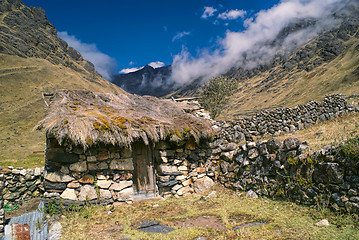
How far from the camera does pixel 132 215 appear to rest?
5902mm

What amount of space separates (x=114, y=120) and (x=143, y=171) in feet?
7.30

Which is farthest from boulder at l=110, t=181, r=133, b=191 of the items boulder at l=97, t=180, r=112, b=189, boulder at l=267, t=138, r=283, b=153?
boulder at l=267, t=138, r=283, b=153

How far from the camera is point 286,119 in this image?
1388 centimetres

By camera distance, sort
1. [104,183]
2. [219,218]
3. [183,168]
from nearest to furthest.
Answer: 1. [219,218]
2. [104,183]
3. [183,168]

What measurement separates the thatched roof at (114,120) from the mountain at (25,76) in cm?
207

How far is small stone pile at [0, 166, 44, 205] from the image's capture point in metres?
8.79

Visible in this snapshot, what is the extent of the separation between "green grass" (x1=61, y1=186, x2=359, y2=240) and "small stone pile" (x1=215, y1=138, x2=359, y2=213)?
1.10ft

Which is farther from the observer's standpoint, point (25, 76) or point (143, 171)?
point (25, 76)

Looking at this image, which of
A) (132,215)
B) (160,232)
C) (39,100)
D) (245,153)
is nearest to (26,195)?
(132,215)

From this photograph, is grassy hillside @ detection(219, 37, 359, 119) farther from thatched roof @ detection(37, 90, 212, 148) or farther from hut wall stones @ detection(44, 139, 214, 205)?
hut wall stones @ detection(44, 139, 214, 205)

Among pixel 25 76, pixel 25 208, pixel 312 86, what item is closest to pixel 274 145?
pixel 25 208

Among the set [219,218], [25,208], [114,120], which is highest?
[114,120]

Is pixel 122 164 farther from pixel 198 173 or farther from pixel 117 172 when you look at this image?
pixel 198 173

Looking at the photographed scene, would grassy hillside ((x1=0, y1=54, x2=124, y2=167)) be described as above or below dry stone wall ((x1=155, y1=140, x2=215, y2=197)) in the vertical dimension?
above
